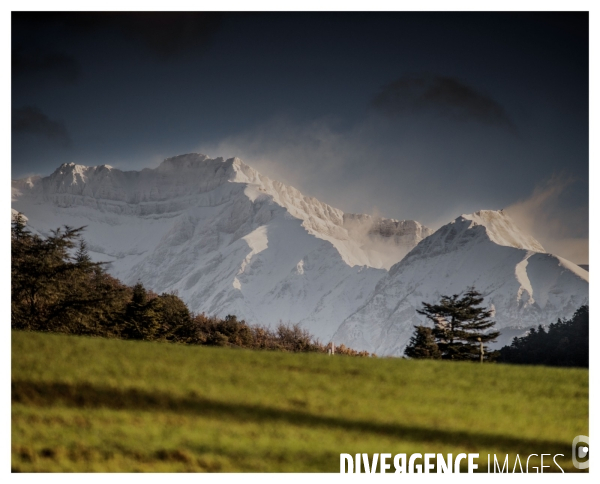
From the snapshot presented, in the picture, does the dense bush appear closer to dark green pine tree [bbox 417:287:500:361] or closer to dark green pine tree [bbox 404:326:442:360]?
dark green pine tree [bbox 417:287:500:361]

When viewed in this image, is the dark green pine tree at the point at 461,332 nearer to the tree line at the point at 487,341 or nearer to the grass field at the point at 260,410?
the tree line at the point at 487,341

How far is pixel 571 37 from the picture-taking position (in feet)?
54.5

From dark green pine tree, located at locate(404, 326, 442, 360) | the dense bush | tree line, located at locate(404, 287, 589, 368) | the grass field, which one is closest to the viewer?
the grass field

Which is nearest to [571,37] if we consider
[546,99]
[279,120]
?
[546,99]

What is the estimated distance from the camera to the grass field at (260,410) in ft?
33.2

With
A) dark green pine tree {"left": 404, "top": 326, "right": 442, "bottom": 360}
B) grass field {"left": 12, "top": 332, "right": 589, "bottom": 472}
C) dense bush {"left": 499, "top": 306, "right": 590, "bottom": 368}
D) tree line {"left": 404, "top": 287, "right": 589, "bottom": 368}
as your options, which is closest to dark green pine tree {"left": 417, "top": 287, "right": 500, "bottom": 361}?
tree line {"left": 404, "top": 287, "right": 589, "bottom": 368}

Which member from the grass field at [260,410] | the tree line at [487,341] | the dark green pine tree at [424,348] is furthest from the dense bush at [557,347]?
the grass field at [260,410]

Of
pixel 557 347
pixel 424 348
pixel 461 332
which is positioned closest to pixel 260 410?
pixel 424 348

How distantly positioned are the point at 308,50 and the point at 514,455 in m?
12.3

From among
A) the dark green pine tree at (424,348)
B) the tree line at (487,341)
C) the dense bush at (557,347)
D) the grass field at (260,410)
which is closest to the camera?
the grass field at (260,410)

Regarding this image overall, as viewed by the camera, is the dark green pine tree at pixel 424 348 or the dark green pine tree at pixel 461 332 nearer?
the dark green pine tree at pixel 424 348

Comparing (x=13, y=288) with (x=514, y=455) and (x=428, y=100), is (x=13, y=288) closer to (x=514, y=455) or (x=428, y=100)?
(x=428, y=100)

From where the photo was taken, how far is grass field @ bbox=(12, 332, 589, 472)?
1011cm

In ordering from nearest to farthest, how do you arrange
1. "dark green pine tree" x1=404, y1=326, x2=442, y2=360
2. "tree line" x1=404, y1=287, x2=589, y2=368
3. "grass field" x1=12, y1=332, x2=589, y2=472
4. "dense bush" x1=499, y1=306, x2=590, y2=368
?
"grass field" x1=12, y1=332, x2=589, y2=472 → "dark green pine tree" x1=404, y1=326, x2=442, y2=360 → "tree line" x1=404, y1=287, x2=589, y2=368 → "dense bush" x1=499, y1=306, x2=590, y2=368
